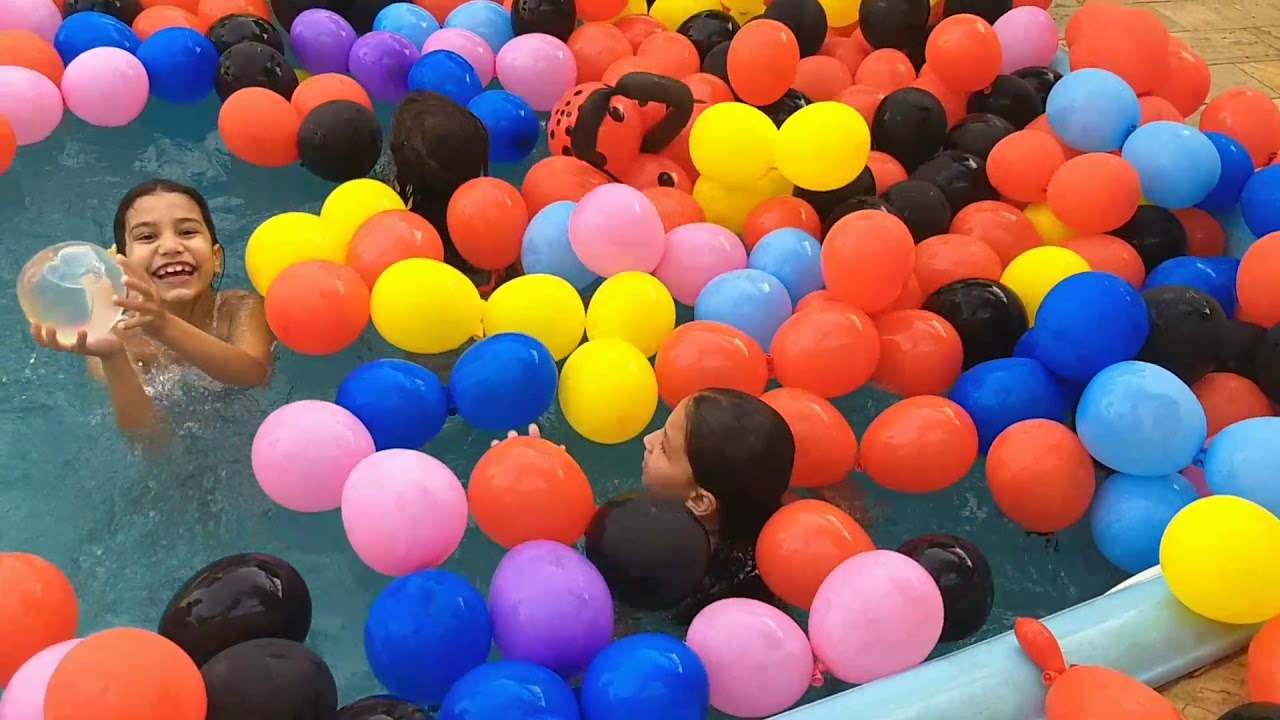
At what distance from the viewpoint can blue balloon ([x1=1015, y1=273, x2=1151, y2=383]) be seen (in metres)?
1.65

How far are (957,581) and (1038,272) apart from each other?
71cm

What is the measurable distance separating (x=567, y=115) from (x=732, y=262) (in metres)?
0.48

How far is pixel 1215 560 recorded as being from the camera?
1347 millimetres

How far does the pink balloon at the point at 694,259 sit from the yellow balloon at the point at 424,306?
35cm

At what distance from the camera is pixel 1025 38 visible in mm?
2467

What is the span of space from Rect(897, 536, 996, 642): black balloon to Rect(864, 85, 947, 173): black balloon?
100cm

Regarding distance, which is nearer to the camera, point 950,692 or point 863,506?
point 950,692

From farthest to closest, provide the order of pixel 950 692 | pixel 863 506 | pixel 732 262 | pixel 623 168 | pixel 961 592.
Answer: pixel 623 168 → pixel 732 262 → pixel 863 506 → pixel 961 592 → pixel 950 692

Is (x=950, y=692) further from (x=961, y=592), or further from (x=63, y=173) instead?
(x=63, y=173)

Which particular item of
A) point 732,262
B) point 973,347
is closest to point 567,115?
point 732,262

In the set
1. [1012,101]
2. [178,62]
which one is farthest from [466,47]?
[1012,101]

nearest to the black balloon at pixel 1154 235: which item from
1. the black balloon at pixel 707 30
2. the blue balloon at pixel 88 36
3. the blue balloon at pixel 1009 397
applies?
the blue balloon at pixel 1009 397

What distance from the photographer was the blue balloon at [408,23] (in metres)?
2.53

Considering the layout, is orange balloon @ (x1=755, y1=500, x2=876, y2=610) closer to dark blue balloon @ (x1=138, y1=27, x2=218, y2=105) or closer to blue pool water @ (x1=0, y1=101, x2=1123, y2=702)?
blue pool water @ (x1=0, y1=101, x2=1123, y2=702)
